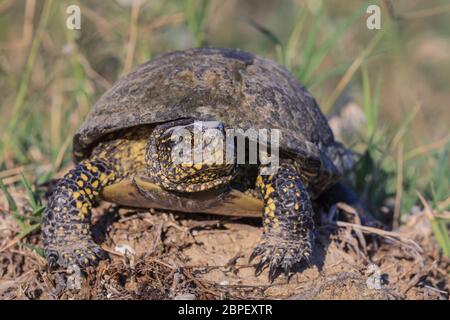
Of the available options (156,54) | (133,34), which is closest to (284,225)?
(133,34)

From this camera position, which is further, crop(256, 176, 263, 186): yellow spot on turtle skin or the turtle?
crop(256, 176, 263, 186): yellow spot on turtle skin

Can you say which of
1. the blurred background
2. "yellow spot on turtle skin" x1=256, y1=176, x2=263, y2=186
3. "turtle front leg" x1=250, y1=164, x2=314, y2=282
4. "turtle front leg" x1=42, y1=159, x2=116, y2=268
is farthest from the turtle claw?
the blurred background

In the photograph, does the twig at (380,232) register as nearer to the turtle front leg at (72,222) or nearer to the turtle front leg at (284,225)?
the turtle front leg at (284,225)

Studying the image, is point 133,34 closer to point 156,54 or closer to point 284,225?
point 156,54

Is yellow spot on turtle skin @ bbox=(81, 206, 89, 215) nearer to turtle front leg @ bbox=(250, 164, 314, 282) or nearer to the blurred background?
the blurred background
